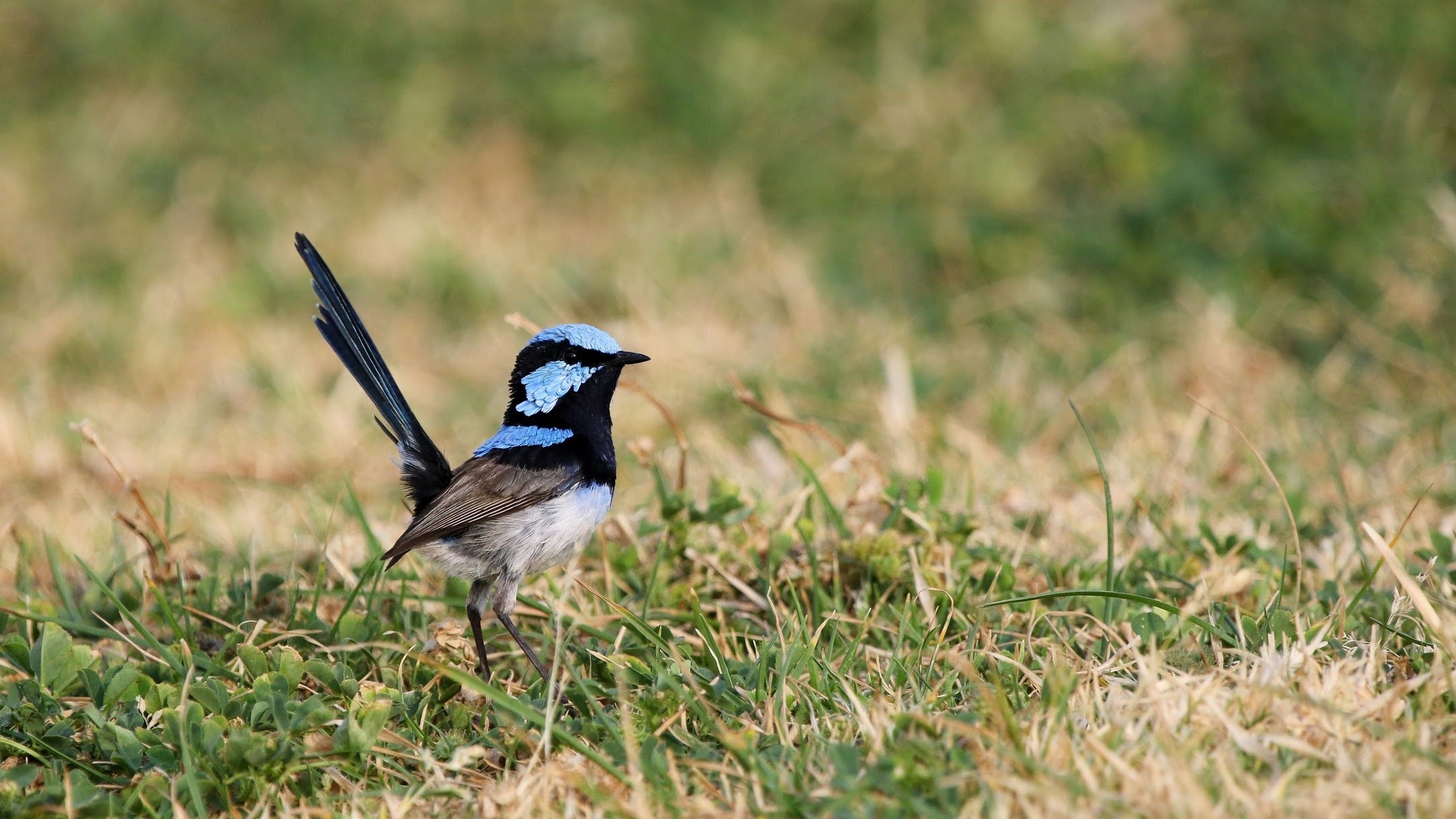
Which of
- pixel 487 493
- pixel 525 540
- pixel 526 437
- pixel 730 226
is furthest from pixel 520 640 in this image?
pixel 730 226

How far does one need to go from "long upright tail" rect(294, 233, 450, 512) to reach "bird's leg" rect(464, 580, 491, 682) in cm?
29

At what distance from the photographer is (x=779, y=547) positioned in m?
3.92

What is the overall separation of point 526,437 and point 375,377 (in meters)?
0.44

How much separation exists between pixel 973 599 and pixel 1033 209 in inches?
159

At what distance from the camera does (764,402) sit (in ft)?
18.3

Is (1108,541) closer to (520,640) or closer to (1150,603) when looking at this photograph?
(1150,603)

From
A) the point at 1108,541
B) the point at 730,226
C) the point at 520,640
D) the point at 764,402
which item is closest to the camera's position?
the point at 1108,541

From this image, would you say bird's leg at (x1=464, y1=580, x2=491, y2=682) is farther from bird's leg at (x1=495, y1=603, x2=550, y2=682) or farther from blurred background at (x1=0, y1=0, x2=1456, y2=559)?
blurred background at (x1=0, y1=0, x2=1456, y2=559)

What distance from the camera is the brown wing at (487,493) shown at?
355 cm

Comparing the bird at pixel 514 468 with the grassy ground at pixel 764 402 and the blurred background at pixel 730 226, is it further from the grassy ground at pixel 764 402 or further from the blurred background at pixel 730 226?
the blurred background at pixel 730 226

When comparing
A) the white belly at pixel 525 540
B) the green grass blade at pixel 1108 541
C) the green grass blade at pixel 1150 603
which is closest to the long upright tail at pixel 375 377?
the white belly at pixel 525 540

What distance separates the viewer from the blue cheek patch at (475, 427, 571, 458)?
12.5ft

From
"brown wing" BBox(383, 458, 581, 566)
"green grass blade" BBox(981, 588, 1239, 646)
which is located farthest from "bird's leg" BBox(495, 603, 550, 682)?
"green grass blade" BBox(981, 588, 1239, 646)

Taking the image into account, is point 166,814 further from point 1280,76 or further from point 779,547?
point 1280,76
